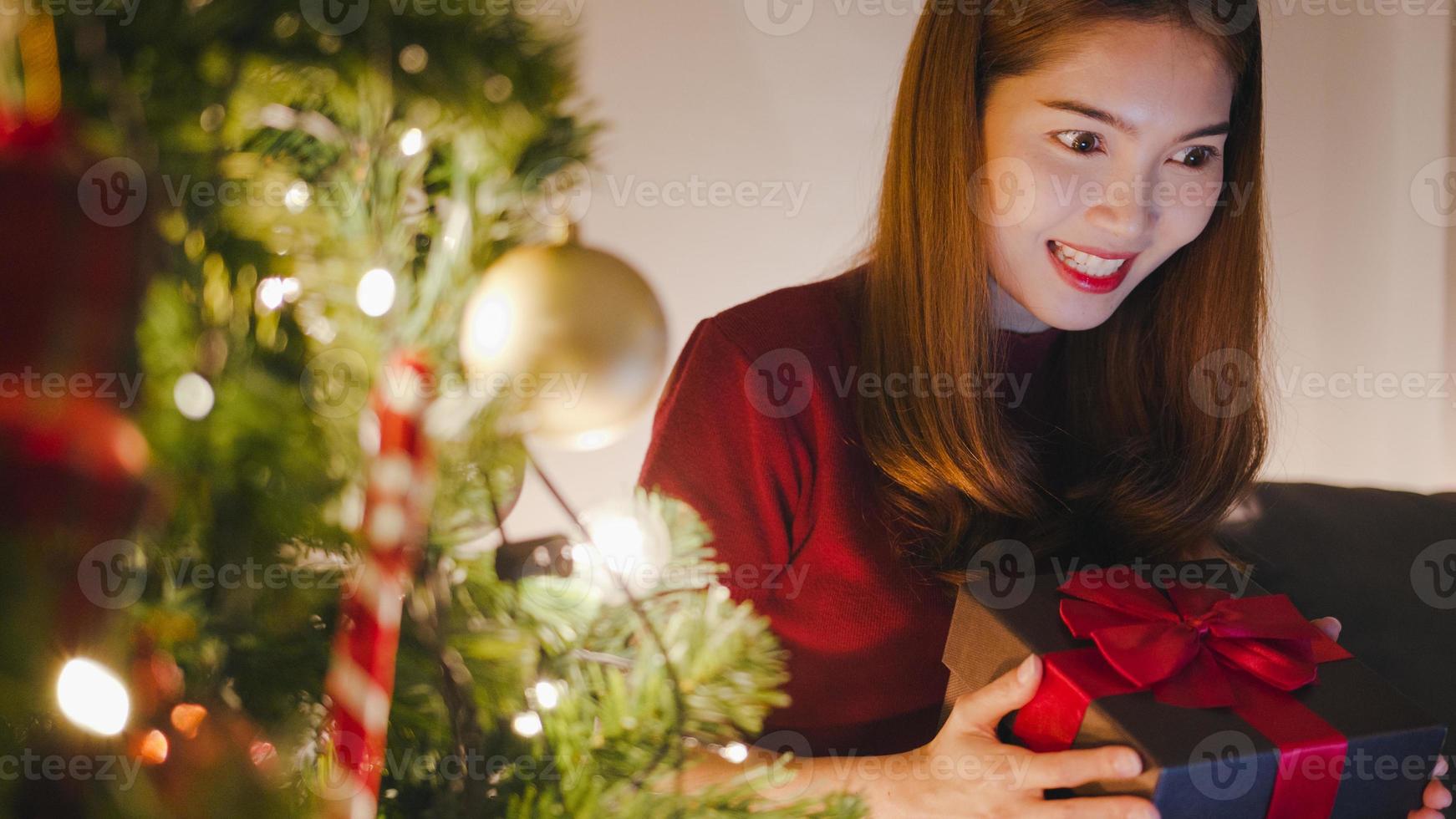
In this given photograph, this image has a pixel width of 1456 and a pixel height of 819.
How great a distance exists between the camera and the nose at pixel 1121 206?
108 centimetres

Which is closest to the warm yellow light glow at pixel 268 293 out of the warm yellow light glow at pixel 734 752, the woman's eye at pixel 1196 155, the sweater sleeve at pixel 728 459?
the warm yellow light glow at pixel 734 752

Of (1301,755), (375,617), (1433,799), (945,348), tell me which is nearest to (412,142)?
(375,617)

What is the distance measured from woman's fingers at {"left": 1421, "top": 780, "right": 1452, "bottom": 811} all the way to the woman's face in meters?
0.59

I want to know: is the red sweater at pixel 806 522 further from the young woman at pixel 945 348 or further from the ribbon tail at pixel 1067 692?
the ribbon tail at pixel 1067 692

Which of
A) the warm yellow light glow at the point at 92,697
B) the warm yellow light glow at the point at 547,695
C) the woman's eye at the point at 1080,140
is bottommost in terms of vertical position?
the warm yellow light glow at the point at 547,695

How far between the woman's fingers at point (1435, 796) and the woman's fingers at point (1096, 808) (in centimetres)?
32

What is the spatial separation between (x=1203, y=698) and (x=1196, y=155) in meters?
0.67

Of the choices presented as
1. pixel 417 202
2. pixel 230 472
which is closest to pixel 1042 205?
pixel 417 202

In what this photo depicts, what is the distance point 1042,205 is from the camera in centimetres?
110

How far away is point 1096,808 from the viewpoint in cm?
75

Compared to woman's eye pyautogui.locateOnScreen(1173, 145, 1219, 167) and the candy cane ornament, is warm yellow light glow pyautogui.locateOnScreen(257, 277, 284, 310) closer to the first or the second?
the candy cane ornament

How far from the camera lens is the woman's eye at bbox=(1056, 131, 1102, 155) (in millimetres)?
1068

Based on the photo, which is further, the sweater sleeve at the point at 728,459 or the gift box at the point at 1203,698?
the sweater sleeve at the point at 728,459

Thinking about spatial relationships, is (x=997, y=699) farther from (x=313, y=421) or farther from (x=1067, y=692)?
(x=313, y=421)
